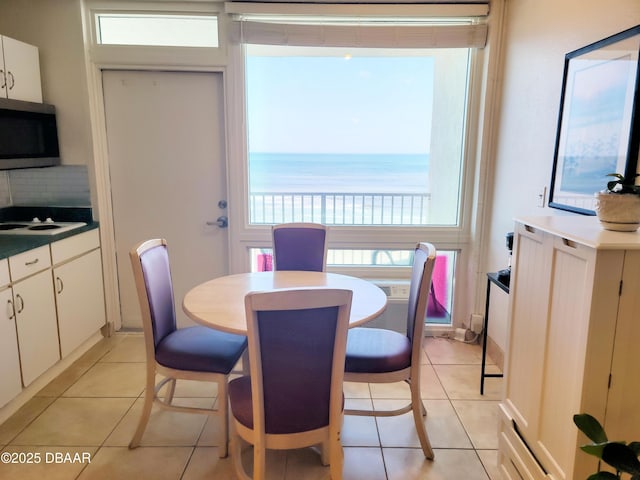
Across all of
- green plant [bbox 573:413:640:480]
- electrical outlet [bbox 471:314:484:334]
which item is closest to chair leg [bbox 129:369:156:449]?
green plant [bbox 573:413:640:480]

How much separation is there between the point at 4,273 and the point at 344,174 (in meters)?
2.30

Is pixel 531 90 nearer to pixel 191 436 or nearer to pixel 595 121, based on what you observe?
pixel 595 121

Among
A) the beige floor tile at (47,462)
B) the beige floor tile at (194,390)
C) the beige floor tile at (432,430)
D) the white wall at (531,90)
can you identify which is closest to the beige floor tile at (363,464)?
the beige floor tile at (432,430)

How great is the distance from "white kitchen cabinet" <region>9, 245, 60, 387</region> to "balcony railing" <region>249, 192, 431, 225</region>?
5.02 feet

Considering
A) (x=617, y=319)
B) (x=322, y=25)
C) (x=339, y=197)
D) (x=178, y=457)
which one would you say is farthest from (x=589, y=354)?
(x=322, y=25)

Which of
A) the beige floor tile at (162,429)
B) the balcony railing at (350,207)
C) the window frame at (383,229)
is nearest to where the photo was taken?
the beige floor tile at (162,429)

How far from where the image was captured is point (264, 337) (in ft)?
4.67

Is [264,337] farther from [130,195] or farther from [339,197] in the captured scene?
[130,195]

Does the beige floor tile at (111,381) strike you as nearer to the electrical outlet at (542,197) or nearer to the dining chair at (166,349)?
the dining chair at (166,349)

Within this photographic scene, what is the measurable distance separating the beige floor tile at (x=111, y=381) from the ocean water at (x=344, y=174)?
156cm

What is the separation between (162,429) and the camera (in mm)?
2250

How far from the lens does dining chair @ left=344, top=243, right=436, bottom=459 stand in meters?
1.99

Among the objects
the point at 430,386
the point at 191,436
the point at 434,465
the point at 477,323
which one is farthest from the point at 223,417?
the point at 477,323

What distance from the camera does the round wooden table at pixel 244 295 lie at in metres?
1.82
